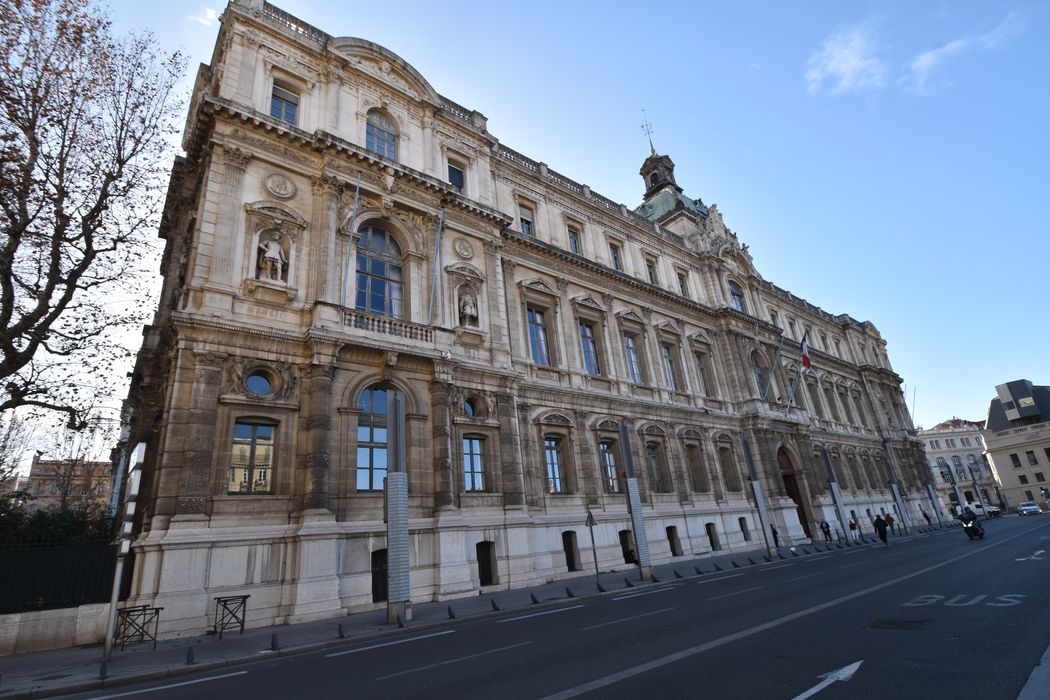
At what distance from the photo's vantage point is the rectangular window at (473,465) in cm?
1891

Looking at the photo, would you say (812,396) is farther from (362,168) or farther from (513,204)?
(362,168)

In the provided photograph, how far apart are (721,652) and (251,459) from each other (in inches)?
503

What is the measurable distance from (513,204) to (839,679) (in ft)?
78.2

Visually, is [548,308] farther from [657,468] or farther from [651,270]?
[651,270]

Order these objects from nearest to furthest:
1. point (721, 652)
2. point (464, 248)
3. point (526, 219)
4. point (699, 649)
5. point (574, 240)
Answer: point (721, 652)
point (699, 649)
point (464, 248)
point (526, 219)
point (574, 240)

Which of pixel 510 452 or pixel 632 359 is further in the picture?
pixel 632 359

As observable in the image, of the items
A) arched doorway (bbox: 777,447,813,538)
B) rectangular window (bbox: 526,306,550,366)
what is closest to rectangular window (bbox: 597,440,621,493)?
rectangular window (bbox: 526,306,550,366)

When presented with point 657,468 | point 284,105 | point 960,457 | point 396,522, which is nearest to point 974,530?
point 657,468

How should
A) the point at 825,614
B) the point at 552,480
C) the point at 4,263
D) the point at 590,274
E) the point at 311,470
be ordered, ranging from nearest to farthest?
the point at 825,614 → the point at 4,263 → the point at 311,470 → the point at 552,480 → the point at 590,274

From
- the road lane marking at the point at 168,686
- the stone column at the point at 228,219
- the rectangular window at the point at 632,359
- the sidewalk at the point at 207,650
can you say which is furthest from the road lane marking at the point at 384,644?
the rectangular window at the point at 632,359

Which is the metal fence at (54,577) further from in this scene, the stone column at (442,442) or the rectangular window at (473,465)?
the rectangular window at (473,465)

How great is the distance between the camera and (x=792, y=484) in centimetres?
3522

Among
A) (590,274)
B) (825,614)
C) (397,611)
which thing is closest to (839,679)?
(825,614)

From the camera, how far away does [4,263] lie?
537 inches
